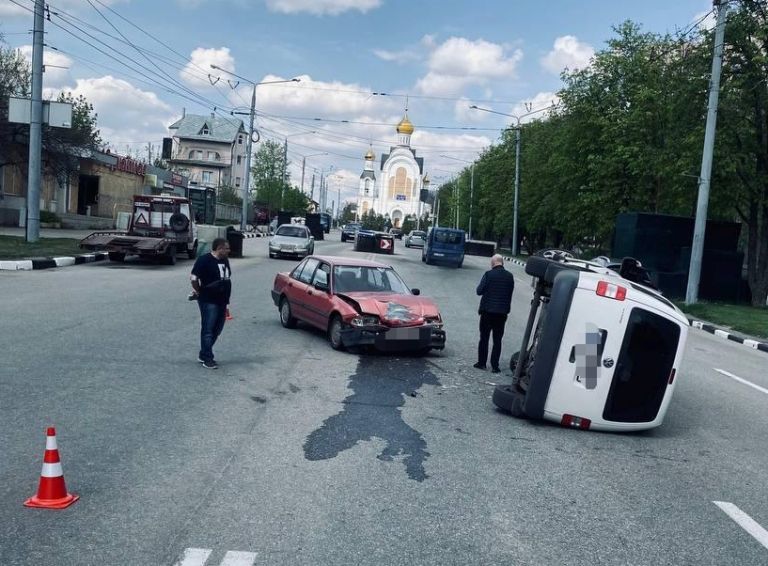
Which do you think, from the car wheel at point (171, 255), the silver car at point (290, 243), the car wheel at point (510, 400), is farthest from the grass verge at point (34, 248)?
the car wheel at point (510, 400)

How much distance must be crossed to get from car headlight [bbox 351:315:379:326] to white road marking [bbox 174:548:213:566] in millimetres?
6906

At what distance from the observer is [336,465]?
6.21m

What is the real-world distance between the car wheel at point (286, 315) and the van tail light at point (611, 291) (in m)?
7.17

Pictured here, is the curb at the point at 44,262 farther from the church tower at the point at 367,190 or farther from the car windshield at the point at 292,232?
the church tower at the point at 367,190

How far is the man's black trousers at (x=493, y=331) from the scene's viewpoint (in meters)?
10.9

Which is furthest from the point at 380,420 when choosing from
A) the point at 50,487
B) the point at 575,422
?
the point at 50,487

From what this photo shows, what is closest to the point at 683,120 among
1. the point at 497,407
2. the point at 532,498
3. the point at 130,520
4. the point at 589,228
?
the point at 589,228

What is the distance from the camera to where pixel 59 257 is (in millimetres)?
24375

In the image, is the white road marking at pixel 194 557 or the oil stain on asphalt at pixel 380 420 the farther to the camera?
the oil stain on asphalt at pixel 380 420

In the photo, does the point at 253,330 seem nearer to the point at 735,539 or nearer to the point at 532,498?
the point at 532,498

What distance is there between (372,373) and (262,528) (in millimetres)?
5557

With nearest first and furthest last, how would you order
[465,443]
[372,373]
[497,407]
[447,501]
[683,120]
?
[447,501] → [465,443] → [497,407] → [372,373] → [683,120]

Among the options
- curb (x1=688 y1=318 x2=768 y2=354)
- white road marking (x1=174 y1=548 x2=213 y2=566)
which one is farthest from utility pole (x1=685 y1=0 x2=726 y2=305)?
white road marking (x1=174 y1=548 x2=213 y2=566)

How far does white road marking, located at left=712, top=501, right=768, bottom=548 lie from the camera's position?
519 centimetres
